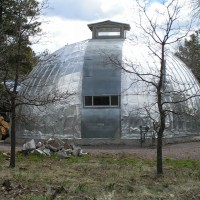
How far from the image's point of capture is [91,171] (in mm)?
13328

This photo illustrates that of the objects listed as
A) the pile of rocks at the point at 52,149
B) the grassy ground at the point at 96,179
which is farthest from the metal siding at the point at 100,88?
the grassy ground at the point at 96,179

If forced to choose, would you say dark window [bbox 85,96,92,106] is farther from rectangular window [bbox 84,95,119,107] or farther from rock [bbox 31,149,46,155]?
rock [bbox 31,149,46,155]

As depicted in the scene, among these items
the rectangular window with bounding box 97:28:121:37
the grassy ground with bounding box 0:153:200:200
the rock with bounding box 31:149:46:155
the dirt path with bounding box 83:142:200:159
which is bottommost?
the grassy ground with bounding box 0:153:200:200

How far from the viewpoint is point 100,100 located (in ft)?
79.8

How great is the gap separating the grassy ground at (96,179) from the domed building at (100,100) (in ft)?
21.9

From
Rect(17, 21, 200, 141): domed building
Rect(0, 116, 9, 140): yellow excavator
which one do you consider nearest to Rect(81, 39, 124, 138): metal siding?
Rect(17, 21, 200, 141): domed building

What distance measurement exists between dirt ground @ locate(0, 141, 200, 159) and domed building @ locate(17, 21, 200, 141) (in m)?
1.28

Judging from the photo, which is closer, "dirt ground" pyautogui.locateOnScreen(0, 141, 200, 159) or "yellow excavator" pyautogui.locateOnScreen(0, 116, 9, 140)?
"dirt ground" pyautogui.locateOnScreen(0, 141, 200, 159)

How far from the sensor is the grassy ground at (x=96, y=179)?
9.20 meters

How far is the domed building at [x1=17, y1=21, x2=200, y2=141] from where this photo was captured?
2373 centimetres

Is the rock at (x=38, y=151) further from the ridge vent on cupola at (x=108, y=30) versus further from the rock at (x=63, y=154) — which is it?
the ridge vent on cupola at (x=108, y=30)

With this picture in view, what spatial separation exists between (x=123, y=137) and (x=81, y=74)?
438 centimetres

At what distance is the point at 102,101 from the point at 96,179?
12732 millimetres

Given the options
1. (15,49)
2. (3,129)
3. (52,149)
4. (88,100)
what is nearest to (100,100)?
(88,100)
